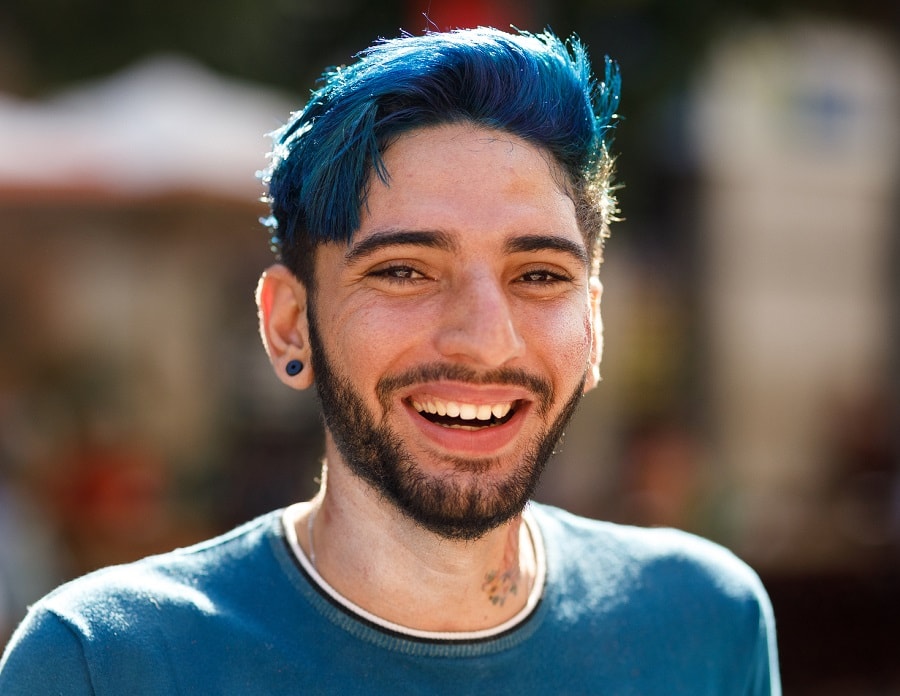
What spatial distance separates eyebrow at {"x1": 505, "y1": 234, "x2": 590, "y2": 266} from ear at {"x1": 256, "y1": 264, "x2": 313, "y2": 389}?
0.41 m

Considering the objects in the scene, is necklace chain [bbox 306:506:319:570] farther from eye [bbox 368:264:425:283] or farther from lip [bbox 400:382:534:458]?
eye [bbox 368:264:425:283]

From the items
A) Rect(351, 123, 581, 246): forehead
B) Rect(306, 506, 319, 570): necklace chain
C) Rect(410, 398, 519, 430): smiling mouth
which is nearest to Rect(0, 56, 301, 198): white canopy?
Rect(306, 506, 319, 570): necklace chain

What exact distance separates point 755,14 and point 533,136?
4550mm

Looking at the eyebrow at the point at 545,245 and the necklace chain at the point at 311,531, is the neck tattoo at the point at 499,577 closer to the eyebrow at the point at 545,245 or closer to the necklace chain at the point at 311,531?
the necklace chain at the point at 311,531

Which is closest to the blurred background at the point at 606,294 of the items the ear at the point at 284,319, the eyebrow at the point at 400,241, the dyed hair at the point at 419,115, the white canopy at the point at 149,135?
the white canopy at the point at 149,135

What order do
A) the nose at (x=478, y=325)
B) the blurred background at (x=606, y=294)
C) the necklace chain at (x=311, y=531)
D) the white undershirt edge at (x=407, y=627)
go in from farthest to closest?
the blurred background at (x=606, y=294)
the necklace chain at (x=311, y=531)
the white undershirt edge at (x=407, y=627)
the nose at (x=478, y=325)

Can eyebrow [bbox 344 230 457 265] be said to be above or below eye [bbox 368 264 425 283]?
above

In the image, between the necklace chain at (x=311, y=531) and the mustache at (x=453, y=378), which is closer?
the mustache at (x=453, y=378)

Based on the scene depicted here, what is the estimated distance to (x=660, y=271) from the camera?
10.2 m

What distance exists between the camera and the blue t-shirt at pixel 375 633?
1.75 meters

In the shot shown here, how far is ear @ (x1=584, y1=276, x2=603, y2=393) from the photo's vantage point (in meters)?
2.13

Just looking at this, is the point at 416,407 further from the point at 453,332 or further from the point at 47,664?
the point at 47,664

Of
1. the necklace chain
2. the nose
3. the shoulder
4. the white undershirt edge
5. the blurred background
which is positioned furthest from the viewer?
the blurred background

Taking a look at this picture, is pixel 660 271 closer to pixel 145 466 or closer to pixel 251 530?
pixel 145 466
